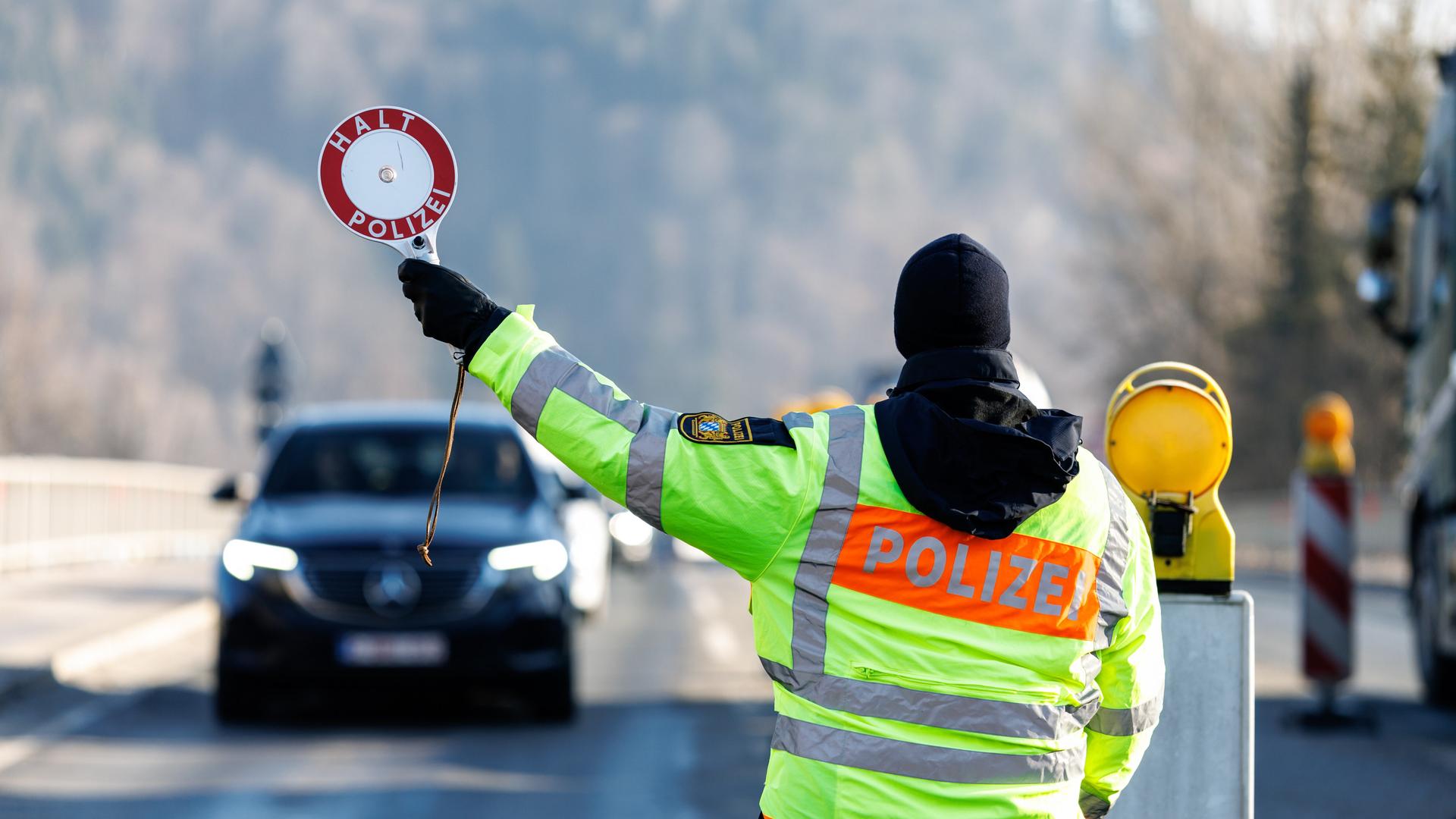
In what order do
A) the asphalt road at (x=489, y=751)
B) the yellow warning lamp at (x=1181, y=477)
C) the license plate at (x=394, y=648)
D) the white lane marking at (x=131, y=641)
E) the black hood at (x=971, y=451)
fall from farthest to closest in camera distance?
1. the white lane marking at (x=131, y=641)
2. the license plate at (x=394, y=648)
3. the asphalt road at (x=489, y=751)
4. the yellow warning lamp at (x=1181, y=477)
5. the black hood at (x=971, y=451)

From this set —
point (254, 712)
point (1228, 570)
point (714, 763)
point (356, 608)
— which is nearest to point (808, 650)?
point (1228, 570)

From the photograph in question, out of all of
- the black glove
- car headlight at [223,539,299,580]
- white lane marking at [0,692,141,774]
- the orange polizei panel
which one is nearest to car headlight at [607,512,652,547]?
white lane marking at [0,692,141,774]

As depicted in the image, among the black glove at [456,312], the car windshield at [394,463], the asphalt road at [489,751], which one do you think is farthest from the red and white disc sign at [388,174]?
the car windshield at [394,463]

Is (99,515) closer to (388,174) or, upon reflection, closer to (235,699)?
(235,699)

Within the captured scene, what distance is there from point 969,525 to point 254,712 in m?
8.26

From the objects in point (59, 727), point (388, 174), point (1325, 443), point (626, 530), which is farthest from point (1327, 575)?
point (626, 530)

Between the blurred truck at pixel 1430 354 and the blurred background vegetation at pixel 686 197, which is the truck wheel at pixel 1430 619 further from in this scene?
the blurred background vegetation at pixel 686 197

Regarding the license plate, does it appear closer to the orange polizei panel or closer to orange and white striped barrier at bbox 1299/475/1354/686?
orange and white striped barrier at bbox 1299/475/1354/686

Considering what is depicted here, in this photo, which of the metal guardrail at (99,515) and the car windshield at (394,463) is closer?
the car windshield at (394,463)

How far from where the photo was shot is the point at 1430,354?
465 inches

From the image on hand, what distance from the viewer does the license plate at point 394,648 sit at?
10000mm

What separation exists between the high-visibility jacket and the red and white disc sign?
414mm

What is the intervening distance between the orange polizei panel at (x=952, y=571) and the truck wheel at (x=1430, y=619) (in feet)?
28.3

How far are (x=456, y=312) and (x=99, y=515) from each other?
941 inches
